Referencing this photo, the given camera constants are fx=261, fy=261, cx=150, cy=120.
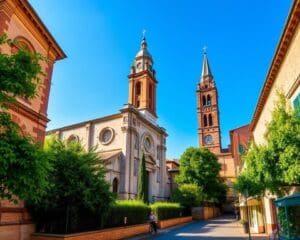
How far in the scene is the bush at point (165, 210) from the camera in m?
24.9

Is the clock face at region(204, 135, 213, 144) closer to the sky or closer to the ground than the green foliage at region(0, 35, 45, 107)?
closer to the sky

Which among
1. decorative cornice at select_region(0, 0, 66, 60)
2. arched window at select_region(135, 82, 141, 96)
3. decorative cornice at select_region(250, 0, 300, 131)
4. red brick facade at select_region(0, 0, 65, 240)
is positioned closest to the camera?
decorative cornice at select_region(250, 0, 300, 131)

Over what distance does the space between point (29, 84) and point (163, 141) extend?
4051 cm

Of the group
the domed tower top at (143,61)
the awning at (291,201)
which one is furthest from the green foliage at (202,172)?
the awning at (291,201)

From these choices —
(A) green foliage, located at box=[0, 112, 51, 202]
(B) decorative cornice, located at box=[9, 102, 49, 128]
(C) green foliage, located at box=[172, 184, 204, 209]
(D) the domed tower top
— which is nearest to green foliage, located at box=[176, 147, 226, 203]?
(C) green foliage, located at box=[172, 184, 204, 209]

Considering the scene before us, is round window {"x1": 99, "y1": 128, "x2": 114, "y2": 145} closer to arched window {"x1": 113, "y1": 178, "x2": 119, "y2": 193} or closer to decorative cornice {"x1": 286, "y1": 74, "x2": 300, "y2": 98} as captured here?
arched window {"x1": 113, "y1": 178, "x2": 119, "y2": 193}

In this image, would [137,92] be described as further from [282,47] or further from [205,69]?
[205,69]

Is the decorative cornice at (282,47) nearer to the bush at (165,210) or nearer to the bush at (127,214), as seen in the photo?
the bush at (127,214)

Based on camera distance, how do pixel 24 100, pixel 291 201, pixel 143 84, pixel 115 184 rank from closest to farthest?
1. pixel 291 201
2. pixel 24 100
3. pixel 115 184
4. pixel 143 84

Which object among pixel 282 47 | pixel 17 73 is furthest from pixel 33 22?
pixel 282 47

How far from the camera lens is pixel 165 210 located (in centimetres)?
2684

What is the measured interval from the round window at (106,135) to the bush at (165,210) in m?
13.5

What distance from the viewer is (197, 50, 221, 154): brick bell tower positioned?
2676 inches

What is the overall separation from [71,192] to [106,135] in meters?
25.7
